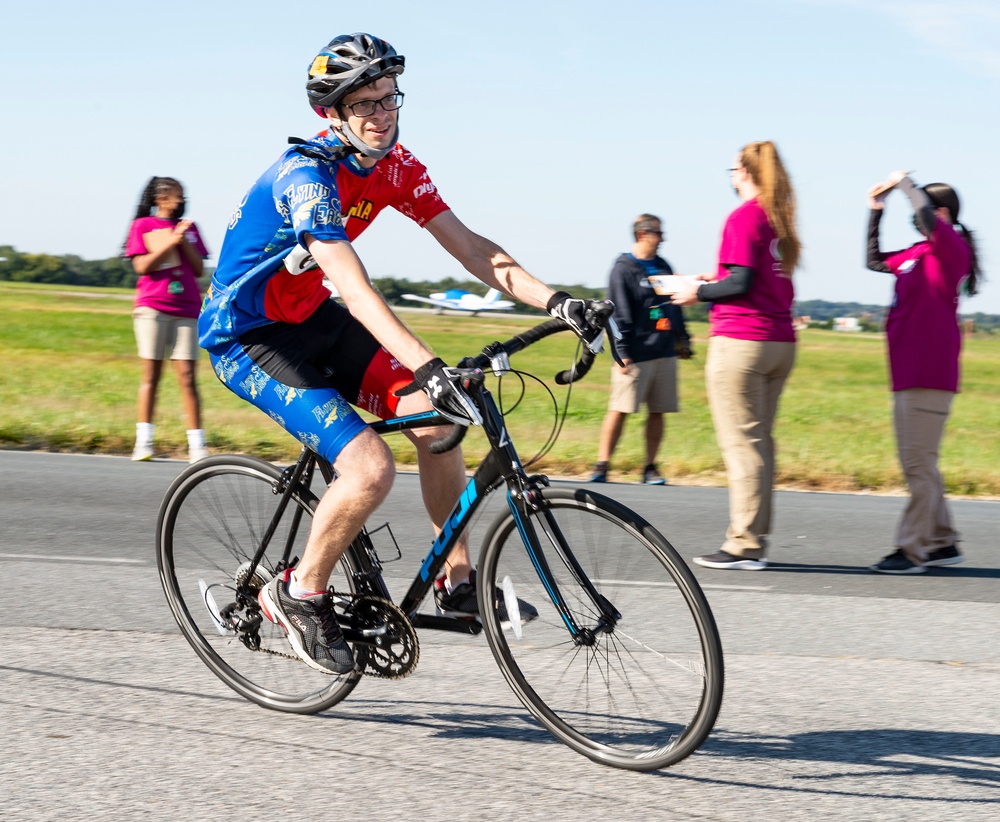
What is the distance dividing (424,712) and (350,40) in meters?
2.11

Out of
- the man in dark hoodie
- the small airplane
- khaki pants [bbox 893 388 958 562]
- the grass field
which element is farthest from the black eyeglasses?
the small airplane

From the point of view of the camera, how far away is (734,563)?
6965 mm

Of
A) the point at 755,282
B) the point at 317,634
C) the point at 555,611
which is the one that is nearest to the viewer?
the point at 555,611

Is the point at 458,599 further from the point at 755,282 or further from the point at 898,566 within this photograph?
the point at 898,566

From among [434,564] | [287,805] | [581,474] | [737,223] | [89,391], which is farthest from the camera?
[89,391]

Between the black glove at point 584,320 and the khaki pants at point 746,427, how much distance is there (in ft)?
11.2

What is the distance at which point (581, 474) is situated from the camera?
1103 centimetres

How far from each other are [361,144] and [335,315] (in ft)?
1.98

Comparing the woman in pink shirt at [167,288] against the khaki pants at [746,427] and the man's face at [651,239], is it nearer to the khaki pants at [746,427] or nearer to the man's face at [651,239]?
the man's face at [651,239]

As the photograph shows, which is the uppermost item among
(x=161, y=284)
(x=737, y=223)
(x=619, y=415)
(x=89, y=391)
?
(x=737, y=223)

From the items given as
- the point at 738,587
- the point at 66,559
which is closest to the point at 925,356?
the point at 738,587

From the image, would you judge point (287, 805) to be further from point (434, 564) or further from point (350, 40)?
point (350, 40)

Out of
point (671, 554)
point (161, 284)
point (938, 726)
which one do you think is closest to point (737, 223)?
point (938, 726)

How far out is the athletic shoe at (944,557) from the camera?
279 inches
